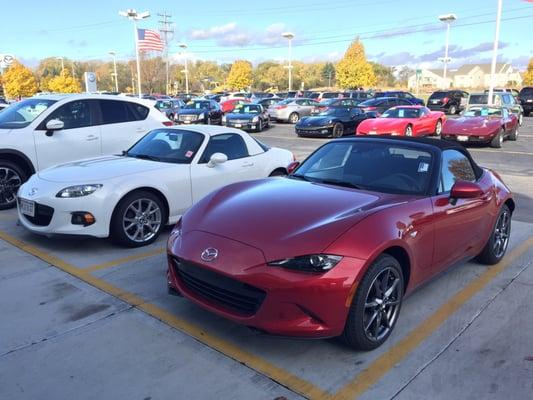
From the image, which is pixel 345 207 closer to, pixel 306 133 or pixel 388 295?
pixel 388 295

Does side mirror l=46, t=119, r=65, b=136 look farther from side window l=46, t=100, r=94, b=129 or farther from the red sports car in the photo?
the red sports car

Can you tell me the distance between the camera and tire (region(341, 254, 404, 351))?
10.7 ft

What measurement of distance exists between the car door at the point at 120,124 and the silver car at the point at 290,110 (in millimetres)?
20800

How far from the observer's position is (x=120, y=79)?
105688mm

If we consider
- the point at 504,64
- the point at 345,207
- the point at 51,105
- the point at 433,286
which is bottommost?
the point at 433,286

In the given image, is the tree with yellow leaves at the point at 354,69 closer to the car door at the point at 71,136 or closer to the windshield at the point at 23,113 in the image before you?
the car door at the point at 71,136

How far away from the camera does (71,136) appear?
7.92 metres

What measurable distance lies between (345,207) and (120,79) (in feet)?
362

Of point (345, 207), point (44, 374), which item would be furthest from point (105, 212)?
point (345, 207)

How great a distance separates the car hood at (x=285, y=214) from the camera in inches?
128

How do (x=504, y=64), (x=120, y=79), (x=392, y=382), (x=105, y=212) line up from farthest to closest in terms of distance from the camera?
(x=504, y=64) < (x=120, y=79) < (x=105, y=212) < (x=392, y=382)

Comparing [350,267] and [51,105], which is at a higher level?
[51,105]

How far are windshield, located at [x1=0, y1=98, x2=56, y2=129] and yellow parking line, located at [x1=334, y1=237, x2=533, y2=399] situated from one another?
22.1 ft

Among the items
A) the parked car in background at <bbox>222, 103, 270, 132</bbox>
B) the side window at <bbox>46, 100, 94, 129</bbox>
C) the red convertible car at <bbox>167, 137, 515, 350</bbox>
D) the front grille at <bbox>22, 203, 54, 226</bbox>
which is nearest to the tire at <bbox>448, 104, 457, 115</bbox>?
the parked car in background at <bbox>222, 103, 270, 132</bbox>
